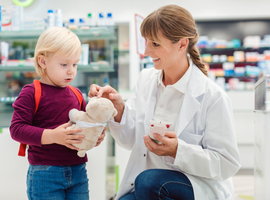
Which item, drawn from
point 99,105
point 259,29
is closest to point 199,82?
point 99,105

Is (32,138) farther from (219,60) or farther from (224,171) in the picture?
(219,60)

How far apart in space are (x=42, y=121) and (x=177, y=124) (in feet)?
2.28

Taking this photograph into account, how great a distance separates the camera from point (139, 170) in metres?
1.40

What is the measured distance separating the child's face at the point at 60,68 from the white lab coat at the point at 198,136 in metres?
0.37

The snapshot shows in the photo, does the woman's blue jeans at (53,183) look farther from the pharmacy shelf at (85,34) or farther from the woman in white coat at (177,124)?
the pharmacy shelf at (85,34)

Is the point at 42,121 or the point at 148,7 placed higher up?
the point at 148,7

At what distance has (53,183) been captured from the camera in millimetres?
1222

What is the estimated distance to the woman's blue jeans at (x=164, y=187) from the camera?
1144 millimetres

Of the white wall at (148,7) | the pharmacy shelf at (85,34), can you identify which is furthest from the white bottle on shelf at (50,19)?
the white wall at (148,7)

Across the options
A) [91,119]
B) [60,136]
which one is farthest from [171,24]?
[60,136]

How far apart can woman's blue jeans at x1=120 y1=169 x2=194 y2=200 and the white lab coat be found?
38 millimetres

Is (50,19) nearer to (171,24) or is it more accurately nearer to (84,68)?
(84,68)

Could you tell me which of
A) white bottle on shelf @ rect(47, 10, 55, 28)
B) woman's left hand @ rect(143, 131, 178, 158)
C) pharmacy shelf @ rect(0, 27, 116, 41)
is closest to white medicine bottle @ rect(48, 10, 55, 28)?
white bottle on shelf @ rect(47, 10, 55, 28)

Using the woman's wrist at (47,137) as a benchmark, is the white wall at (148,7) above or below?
above
